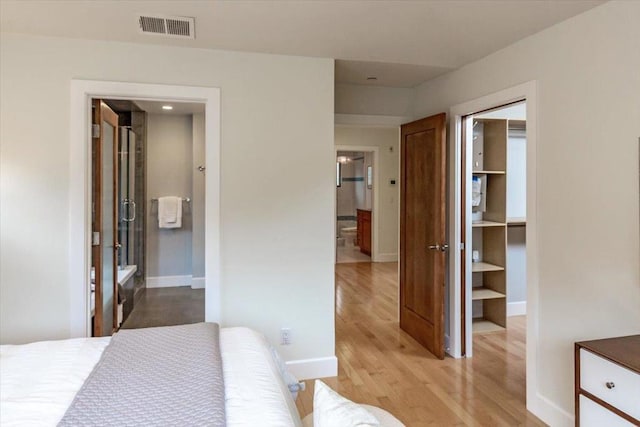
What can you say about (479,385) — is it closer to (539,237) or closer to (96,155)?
(539,237)

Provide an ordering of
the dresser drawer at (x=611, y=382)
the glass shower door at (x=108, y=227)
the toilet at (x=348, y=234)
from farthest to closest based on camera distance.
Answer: the toilet at (x=348, y=234) < the glass shower door at (x=108, y=227) < the dresser drawer at (x=611, y=382)

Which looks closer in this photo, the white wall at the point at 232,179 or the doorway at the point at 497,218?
the white wall at the point at 232,179

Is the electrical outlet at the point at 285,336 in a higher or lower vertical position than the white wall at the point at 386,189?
lower

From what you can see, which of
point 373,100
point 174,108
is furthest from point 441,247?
point 174,108

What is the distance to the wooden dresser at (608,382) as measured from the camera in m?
1.62

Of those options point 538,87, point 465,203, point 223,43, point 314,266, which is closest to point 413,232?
point 465,203

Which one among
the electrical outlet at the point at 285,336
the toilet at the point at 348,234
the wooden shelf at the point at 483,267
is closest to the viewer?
the electrical outlet at the point at 285,336

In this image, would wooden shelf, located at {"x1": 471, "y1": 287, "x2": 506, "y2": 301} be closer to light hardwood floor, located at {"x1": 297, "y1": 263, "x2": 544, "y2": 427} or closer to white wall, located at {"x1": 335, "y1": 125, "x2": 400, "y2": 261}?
light hardwood floor, located at {"x1": 297, "y1": 263, "x2": 544, "y2": 427}

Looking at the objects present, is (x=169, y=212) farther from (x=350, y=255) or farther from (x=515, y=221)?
(x=515, y=221)

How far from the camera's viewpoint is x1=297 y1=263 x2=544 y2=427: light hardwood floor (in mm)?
2602

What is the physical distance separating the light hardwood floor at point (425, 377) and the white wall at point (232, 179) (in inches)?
17.4

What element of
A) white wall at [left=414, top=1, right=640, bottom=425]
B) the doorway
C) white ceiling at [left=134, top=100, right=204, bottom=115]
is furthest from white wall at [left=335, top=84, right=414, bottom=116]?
white ceiling at [left=134, top=100, right=204, bottom=115]

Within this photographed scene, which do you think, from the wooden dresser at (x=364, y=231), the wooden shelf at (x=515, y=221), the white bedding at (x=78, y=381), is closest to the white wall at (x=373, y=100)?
the wooden shelf at (x=515, y=221)

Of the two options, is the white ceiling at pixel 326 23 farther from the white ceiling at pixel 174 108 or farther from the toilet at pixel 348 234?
the toilet at pixel 348 234
